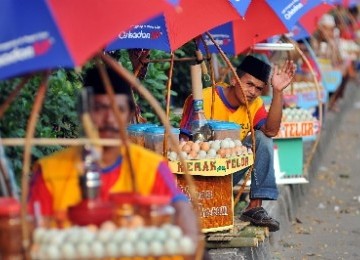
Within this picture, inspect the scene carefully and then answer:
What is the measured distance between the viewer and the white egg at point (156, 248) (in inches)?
163

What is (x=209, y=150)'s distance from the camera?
679cm

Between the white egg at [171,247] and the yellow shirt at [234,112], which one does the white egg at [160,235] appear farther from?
the yellow shirt at [234,112]

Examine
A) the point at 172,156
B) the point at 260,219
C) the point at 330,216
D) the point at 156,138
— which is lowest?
the point at 330,216

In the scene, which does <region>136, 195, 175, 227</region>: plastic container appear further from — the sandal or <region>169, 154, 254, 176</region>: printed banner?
the sandal

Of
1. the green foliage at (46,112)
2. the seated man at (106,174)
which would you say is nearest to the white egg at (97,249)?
the seated man at (106,174)

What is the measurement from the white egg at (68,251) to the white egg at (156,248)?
0.95ft

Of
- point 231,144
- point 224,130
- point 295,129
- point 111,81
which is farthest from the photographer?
point 295,129

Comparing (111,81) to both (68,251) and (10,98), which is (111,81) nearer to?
(10,98)

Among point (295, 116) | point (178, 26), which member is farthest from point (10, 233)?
point (295, 116)

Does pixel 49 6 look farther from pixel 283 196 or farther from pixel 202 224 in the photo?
pixel 283 196

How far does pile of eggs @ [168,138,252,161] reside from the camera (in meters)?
6.71

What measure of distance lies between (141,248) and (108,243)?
125 millimetres

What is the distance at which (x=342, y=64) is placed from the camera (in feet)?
58.1

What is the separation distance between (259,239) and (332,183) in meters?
5.24
